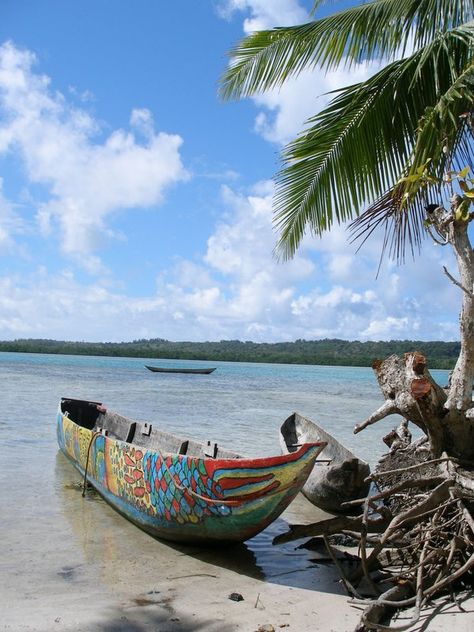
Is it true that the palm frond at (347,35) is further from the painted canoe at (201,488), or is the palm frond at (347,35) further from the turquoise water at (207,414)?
the turquoise water at (207,414)

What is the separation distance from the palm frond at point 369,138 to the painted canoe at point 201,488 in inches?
84.4

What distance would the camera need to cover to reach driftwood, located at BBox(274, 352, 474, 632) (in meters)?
3.96

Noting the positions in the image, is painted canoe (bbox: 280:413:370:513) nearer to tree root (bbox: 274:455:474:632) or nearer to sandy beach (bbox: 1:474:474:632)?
sandy beach (bbox: 1:474:474:632)

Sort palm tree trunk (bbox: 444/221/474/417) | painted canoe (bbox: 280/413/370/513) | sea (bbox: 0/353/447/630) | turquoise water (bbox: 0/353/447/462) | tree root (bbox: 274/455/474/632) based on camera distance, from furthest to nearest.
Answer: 1. turquoise water (bbox: 0/353/447/462)
2. painted canoe (bbox: 280/413/370/513)
3. sea (bbox: 0/353/447/630)
4. palm tree trunk (bbox: 444/221/474/417)
5. tree root (bbox: 274/455/474/632)

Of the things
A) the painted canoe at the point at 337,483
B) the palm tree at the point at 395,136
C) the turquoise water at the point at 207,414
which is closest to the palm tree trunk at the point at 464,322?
the palm tree at the point at 395,136

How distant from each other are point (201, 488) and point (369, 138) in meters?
3.29

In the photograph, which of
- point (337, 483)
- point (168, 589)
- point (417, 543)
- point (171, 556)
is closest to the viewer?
point (417, 543)

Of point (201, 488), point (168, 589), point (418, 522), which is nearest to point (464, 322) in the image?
point (418, 522)

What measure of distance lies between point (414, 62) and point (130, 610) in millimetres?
4728

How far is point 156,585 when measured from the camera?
4.70 m

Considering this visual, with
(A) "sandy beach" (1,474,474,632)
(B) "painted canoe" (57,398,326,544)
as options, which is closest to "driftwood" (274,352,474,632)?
(A) "sandy beach" (1,474,474,632)

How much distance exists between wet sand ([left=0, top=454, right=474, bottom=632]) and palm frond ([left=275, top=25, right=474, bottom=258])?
2.88 metres

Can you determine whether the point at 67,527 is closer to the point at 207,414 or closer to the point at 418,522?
the point at 418,522

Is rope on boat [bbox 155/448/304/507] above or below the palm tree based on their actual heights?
below
